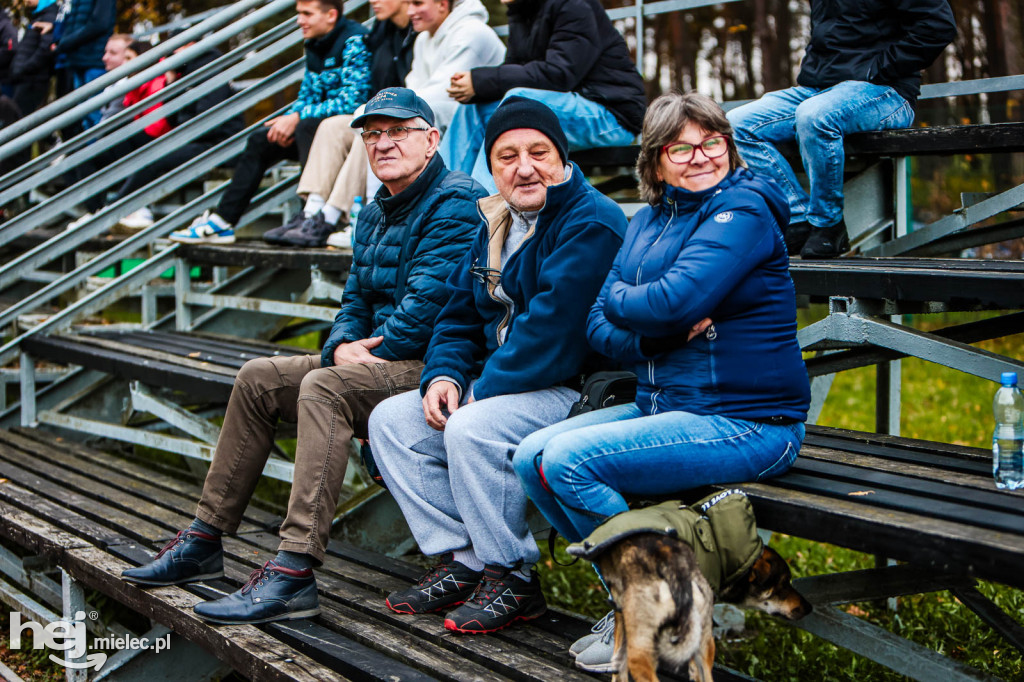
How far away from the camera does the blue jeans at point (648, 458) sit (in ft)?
8.45

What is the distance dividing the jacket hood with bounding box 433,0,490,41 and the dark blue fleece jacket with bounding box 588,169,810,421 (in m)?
2.86

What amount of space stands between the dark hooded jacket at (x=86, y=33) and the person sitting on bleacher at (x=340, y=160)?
12.5 feet

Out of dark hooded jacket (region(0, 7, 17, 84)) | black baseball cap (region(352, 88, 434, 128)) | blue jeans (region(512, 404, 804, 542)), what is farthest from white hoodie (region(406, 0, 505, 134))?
dark hooded jacket (region(0, 7, 17, 84))

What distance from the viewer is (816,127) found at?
4043mm

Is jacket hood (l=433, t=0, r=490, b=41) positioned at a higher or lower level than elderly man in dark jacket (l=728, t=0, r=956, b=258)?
higher

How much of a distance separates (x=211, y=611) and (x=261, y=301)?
283 cm

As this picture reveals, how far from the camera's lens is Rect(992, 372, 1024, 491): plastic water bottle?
2.56 meters

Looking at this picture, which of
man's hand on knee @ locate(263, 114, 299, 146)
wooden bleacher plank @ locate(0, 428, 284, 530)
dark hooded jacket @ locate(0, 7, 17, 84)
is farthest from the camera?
dark hooded jacket @ locate(0, 7, 17, 84)

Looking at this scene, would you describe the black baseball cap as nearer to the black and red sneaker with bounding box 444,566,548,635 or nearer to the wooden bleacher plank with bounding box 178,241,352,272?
the wooden bleacher plank with bounding box 178,241,352,272

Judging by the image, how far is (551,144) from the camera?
315 cm

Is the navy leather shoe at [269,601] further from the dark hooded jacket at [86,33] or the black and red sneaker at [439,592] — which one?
the dark hooded jacket at [86,33]

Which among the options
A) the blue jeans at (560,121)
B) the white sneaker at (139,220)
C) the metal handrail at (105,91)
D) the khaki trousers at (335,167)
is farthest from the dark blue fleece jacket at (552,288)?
the white sneaker at (139,220)

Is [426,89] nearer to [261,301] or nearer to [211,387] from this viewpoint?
[261,301]

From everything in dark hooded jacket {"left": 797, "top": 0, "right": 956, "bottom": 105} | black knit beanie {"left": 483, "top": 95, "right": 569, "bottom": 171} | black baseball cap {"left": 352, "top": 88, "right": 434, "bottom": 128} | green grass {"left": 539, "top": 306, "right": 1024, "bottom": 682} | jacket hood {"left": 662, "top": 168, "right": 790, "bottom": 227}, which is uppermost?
dark hooded jacket {"left": 797, "top": 0, "right": 956, "bottom": 105}
